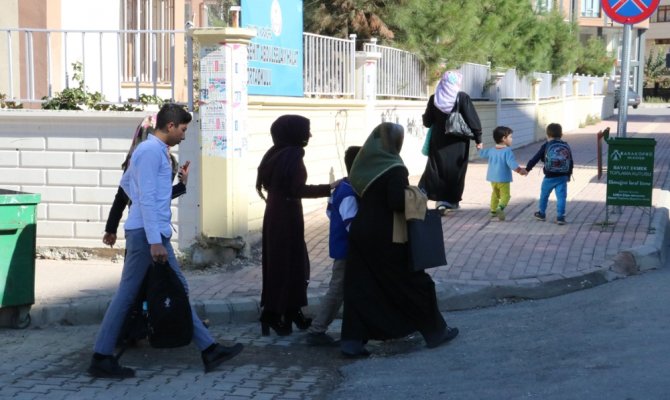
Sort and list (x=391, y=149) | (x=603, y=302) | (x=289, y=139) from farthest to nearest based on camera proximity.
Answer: (x=603, y=302)
(x=289, y=139)
(x=391, y=149)

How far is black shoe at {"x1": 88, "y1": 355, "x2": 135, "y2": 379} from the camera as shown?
627 centimetres

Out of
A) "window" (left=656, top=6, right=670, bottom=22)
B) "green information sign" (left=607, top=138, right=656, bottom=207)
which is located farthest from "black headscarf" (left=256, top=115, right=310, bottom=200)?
"window" (left=656, top=6, right=670, bottom=22)

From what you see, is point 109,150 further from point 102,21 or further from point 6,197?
point 102,21

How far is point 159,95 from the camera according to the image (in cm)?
1009

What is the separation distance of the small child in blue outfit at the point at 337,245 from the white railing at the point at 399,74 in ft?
24.8

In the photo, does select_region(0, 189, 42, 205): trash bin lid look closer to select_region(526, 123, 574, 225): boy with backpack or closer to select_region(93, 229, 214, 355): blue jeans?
select_region(93, 229, 214, 355): blue jeans

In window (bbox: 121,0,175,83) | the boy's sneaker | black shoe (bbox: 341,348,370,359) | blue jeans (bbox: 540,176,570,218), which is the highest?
window (bbox: 121,0,175,83)

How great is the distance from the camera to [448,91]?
1180cm

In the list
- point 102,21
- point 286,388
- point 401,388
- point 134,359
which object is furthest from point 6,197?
point 102,21

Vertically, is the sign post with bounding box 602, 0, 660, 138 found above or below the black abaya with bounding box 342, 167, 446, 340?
above

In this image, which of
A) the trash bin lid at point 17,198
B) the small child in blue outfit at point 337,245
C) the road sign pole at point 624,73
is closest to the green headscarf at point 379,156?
the small child in blue outfit at point 337,245

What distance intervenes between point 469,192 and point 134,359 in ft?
29.1

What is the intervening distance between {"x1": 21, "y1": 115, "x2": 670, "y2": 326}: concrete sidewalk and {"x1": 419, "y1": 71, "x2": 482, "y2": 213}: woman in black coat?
39 centimetres

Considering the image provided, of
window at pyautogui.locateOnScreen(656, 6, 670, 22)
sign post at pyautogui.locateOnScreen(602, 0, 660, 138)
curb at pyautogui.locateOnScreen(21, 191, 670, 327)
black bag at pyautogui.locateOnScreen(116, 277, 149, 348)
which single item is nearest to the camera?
black bag at pyautogui.locateOnScreen(116, 277, 149, 348)
